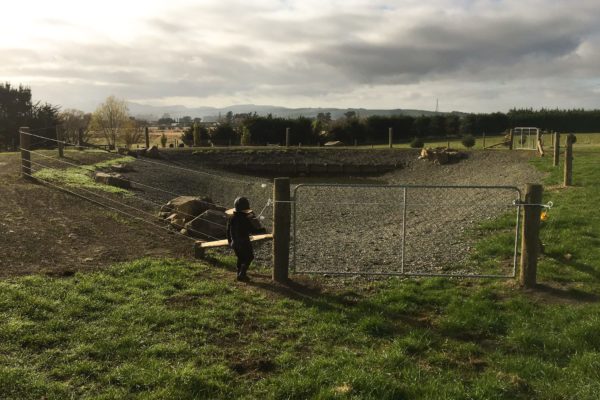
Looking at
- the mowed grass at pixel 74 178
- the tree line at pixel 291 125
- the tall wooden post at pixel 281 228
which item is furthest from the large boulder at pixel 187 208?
the tree line at pixel 291 125

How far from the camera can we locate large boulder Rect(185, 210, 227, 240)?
10859 mm

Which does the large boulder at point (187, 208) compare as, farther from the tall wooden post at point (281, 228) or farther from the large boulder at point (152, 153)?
the large boulder at point (152, 153)

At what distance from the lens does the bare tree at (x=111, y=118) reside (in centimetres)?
5441

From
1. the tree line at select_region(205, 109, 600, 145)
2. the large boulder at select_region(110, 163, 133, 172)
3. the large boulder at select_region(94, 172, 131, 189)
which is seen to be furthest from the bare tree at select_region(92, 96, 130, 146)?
the large boulder at select_region(94, 172, 131, 189)

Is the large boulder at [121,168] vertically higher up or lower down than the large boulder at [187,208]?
higher up

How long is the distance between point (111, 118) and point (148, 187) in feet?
139

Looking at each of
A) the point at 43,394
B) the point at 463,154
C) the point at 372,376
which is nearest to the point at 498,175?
the point at 463,154

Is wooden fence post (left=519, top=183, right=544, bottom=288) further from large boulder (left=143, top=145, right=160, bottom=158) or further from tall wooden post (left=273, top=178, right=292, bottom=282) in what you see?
large boulder (left=143, top=145, right=160, bottom=158)

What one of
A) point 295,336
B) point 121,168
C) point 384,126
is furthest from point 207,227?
point 384,126

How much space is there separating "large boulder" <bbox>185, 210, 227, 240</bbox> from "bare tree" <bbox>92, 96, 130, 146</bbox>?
46.0 metres

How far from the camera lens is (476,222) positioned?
41.6 ft

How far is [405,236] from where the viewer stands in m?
11.7

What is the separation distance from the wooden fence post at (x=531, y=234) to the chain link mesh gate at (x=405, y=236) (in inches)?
8.5

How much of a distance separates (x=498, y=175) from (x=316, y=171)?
1475 centimetres
